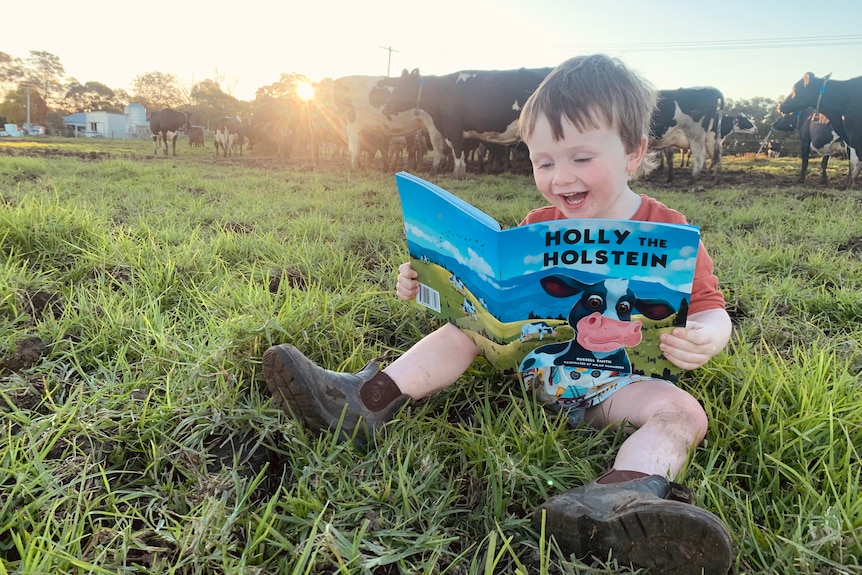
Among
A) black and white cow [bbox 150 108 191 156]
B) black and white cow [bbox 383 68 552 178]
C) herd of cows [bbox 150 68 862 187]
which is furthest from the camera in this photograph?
black and white cow [bbox 150 108 191 156]

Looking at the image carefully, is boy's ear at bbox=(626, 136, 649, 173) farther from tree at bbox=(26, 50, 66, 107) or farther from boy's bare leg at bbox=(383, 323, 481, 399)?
tree at bbox=(26, 50, 66, 107)

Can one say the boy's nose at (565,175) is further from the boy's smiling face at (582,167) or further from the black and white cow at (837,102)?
the black and white cow at (837,102)

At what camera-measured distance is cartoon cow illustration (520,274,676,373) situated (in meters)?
1.11

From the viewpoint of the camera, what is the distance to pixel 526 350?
1247 millimetres

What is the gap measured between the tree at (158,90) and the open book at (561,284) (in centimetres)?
4976

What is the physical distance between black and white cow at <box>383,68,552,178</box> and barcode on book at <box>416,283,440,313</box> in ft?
27.5

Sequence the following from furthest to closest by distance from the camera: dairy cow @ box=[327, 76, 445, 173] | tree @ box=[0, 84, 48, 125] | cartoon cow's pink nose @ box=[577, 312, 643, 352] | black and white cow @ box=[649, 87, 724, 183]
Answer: tree @ box=[0, 84, 48, 125], dairy cow @ box=[327, 76, 445, 173], black and white cow @ box=[649, 87, 724, 183], cartoon cow's pink nose @ box=[577, 312, 643, 352]

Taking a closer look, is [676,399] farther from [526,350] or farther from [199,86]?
[199,86]

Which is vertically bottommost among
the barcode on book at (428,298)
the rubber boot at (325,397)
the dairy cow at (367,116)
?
the rubber boot at (325,397)

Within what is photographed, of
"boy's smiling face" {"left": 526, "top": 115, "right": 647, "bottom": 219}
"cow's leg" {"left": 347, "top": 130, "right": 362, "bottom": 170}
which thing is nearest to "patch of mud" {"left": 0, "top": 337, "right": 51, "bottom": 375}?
"boy's smiling face" {"left": 526, "top": 115, "right": 647, "bottom": 219}

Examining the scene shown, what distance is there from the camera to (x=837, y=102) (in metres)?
8.96

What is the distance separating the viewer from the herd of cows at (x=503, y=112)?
29.8ft

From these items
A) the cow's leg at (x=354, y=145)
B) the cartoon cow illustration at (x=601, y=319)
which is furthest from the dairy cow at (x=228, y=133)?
the cartoon cow illustration at (x=601, y=319)

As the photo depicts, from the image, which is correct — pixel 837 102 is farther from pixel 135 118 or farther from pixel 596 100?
pixel 135 118
